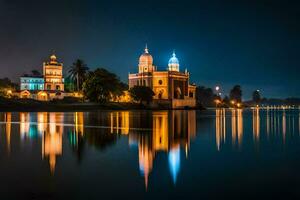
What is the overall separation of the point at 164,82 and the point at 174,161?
116 meters

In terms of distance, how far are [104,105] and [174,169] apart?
80.0 m

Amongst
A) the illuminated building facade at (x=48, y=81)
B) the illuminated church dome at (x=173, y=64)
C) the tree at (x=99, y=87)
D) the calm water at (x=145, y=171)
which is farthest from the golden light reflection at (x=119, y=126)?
the illuminated church dome at (x=173, y=64)

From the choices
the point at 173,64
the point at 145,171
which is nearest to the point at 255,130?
the point at 145,171

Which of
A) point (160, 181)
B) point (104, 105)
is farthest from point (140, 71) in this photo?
point (160, 181)

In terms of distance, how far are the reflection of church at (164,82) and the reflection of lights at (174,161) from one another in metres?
108

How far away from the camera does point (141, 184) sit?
1069cm

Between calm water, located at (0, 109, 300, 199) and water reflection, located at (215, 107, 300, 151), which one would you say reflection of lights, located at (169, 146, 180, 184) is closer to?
calm water, located at (0, 109, 300, 199)

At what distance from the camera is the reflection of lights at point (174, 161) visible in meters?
12.3

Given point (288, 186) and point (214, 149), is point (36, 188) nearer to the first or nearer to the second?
point (288, 186)

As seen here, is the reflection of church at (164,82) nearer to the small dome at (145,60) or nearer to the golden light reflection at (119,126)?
the small dome at (145,60)

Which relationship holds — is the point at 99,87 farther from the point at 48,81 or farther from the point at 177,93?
the point at 177,93

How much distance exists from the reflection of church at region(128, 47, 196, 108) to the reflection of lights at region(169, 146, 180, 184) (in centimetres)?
10758

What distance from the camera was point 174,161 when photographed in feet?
47.4

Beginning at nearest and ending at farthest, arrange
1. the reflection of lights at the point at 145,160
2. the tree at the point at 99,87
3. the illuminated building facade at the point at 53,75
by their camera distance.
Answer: the reflection of lights at the point at 145,160 → the tree at the point at 99,87 → the illuminated building facade at the point at 53,75
